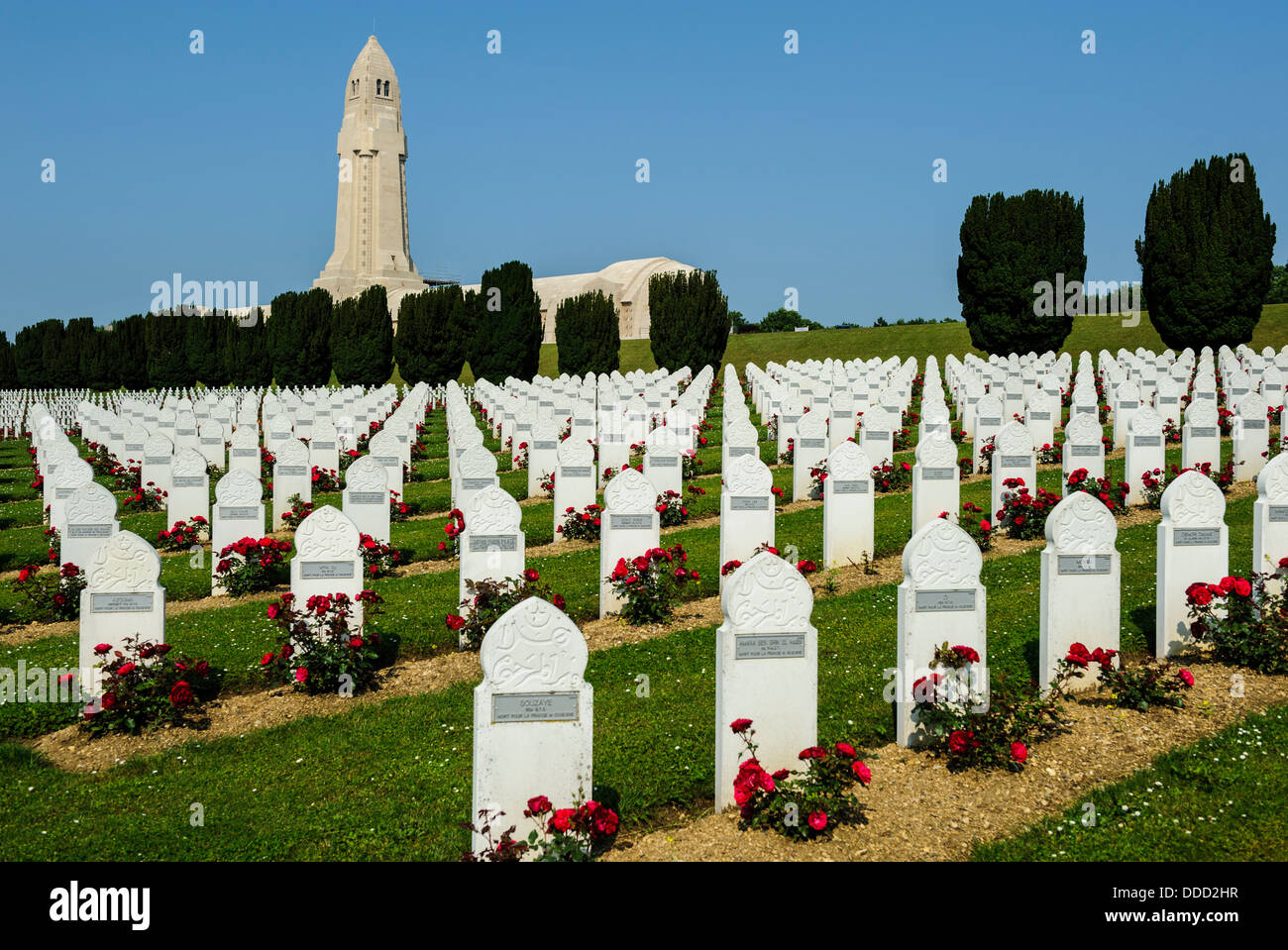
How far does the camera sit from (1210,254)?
1160 inches

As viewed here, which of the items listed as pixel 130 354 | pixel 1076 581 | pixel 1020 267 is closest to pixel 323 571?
pixel 1076 581

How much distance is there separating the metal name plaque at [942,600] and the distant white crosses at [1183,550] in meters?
2.21

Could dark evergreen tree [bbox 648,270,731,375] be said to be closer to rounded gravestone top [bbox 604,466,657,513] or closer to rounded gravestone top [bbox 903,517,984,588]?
rounded gravestone top [bbox 604,466,657,513]

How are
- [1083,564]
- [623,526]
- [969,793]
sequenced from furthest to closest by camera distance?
[623,526] → [1083,564] → [969,793]

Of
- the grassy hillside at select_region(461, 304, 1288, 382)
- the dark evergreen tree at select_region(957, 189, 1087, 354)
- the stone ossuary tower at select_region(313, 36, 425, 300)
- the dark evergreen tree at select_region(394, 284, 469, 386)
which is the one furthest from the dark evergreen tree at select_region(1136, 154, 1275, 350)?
the stone ossuary tower at select_region(313, 36, 425, 300)

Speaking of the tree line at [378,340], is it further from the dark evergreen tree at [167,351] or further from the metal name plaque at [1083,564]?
the metal name plaque at [1083,564]

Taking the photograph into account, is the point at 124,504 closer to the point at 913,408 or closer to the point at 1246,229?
the point at 913,408

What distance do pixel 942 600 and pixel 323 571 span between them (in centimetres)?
493

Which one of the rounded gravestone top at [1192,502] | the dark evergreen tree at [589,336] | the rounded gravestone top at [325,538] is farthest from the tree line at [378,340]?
the rounded gravestone top at [1192,502]

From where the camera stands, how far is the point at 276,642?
8.48 metres

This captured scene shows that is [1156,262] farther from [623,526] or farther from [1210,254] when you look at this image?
[623,526]

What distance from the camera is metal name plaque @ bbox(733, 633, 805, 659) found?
17.6 feet

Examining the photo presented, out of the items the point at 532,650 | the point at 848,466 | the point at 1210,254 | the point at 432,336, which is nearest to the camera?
the point at 532,650
